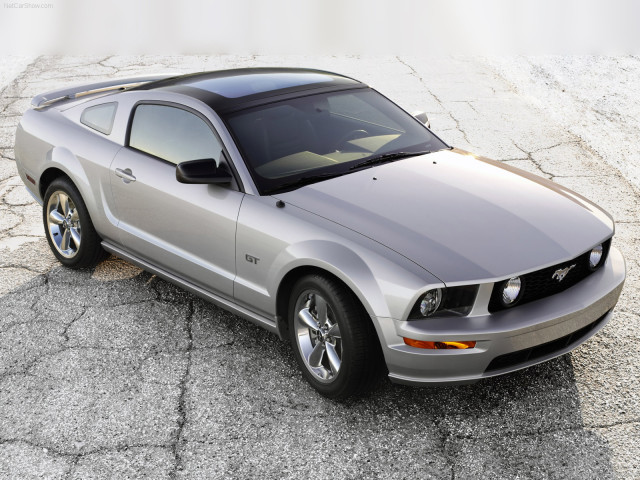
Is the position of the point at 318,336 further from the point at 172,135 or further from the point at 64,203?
the point at 64,203

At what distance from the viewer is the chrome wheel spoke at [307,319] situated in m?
4.32

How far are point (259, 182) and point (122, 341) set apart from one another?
1.39 metres

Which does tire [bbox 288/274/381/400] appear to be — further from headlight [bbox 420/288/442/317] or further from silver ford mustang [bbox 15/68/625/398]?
headlight [bbox 420/288/442/317]

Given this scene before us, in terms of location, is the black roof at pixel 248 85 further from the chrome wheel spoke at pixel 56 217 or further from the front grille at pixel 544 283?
the front grille at pixel 544 283

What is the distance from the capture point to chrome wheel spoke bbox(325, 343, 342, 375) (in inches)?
167

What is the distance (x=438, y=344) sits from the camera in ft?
12.6

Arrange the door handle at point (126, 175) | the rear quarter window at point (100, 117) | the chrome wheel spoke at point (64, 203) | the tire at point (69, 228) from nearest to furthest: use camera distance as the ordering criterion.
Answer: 1. the door handle at point (126, 175)
2. the rear quarter window at point (100, 117)
3. the tire at point (69, 228)
4. the chrome wheel spoke at point (64, 203)

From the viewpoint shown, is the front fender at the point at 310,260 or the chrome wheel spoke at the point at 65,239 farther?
the chrome wheel spoke at the point at 65,239

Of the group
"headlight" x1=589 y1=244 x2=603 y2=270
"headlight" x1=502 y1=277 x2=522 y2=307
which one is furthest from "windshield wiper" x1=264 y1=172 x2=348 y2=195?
"headlight" x1=589 y1=244 x2=603 y2=270

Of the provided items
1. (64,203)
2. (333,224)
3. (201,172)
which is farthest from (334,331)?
(64,203)

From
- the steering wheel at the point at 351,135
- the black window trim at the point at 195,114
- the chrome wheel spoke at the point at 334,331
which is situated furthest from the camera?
the steering wheel at the point at 351,135

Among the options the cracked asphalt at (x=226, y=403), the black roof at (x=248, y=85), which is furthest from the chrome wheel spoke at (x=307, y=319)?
the black roof at (x=248, y=85)

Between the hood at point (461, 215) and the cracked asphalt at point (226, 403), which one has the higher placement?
the hood at point (461, 215)

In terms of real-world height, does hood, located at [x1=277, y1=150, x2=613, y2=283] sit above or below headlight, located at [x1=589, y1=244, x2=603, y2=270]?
above
